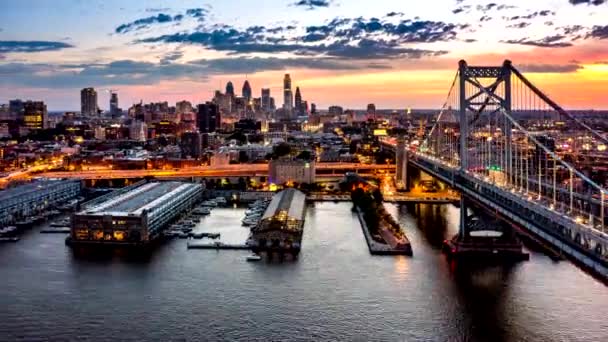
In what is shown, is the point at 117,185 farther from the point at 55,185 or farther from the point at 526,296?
the point at 526,296

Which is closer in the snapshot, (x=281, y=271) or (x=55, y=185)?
(x=281, y=271)

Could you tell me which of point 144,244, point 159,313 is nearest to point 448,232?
point 144,244

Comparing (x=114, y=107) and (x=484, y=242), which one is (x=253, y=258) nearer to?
(x=484, y=242)

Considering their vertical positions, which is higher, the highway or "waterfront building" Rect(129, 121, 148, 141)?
"waterfront building" Rect(129, 121, 148, 141)

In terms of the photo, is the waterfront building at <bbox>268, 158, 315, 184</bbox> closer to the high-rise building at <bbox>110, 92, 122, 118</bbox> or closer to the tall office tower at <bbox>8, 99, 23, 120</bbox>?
the tall office tower at <bbox>8, 99, 23, 120</bbox>

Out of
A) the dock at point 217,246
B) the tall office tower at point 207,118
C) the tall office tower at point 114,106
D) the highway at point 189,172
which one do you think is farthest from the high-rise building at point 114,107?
the dock at point 217,246

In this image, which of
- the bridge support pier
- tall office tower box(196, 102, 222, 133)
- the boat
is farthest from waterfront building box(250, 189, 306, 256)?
tall office tower box(196, 102, 222, 133)
